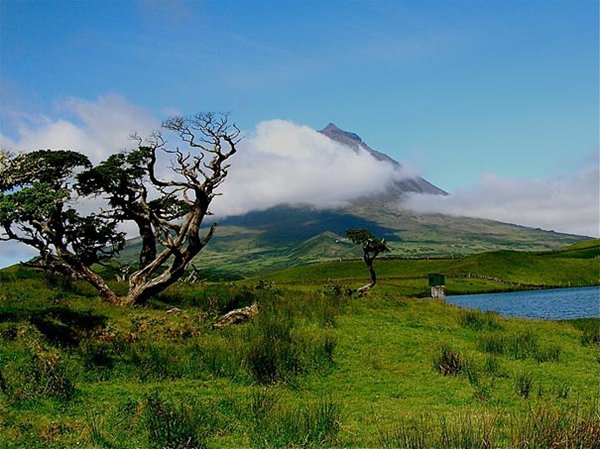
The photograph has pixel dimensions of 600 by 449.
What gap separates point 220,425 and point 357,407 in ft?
12.7

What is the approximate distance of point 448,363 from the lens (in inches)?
755

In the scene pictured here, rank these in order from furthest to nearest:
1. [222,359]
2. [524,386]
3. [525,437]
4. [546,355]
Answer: [546,355] → [222,359] → [524,386] → [525,437]

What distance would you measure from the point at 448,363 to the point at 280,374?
19.7 feet

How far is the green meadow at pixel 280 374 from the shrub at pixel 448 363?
0.05m

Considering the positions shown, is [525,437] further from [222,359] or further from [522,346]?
[522,346]

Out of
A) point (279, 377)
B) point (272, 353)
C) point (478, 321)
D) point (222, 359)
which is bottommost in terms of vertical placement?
point (279, 377)

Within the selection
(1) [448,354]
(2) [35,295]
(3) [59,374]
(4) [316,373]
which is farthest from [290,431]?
(2) [35,295]

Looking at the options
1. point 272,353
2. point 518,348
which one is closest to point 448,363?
point 518,348

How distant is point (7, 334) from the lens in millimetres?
18688

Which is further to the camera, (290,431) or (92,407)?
(92,407)

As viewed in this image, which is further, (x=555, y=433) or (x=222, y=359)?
(x=222, y=359)

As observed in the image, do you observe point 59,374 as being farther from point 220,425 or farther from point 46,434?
point 220,425

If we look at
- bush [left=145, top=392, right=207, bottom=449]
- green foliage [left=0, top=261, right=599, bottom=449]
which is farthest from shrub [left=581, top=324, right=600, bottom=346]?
bush [left=145, top=392, right=207, bottom=449]

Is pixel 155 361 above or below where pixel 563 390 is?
above
